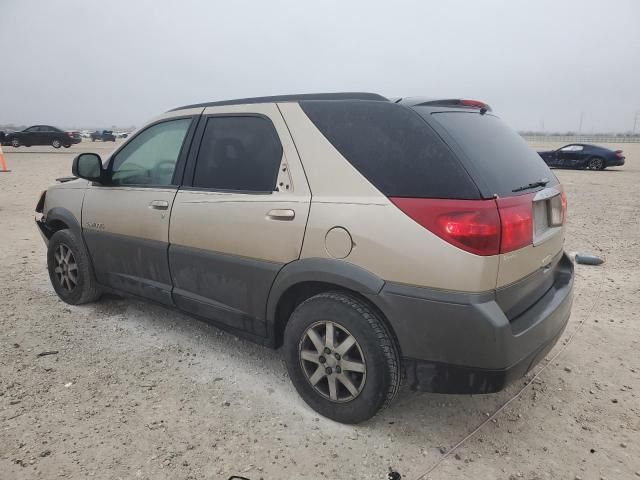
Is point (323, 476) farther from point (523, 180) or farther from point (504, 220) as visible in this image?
point (523, 180)

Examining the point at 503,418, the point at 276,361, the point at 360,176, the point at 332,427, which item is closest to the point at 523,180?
the point at 360,176

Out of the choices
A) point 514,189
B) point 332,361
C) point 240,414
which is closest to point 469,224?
point 514,189

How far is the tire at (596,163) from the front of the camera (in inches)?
757

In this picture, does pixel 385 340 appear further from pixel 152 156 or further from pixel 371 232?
pixel 152 156

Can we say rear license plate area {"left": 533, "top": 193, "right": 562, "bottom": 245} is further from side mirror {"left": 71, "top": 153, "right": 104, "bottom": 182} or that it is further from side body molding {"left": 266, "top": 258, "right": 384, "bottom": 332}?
side mirror {"left": 71, "top": 153, "right": 104, "bottom": 182}

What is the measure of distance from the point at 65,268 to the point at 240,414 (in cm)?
256

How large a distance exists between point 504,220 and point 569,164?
20545 millimetres

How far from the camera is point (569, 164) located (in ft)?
65.4

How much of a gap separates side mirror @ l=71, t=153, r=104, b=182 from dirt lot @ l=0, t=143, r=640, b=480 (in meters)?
1.24

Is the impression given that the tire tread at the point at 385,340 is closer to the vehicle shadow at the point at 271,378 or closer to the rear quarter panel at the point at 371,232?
the rear quarter panel at the point at 371,232

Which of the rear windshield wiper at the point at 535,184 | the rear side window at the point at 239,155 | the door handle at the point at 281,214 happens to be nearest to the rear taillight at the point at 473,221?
the rear windshield wiper at the point at 535,184

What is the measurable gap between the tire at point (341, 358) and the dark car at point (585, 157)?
61.8 ft

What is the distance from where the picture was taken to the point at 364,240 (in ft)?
7.68

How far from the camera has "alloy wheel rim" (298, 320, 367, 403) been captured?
2.49 metres
